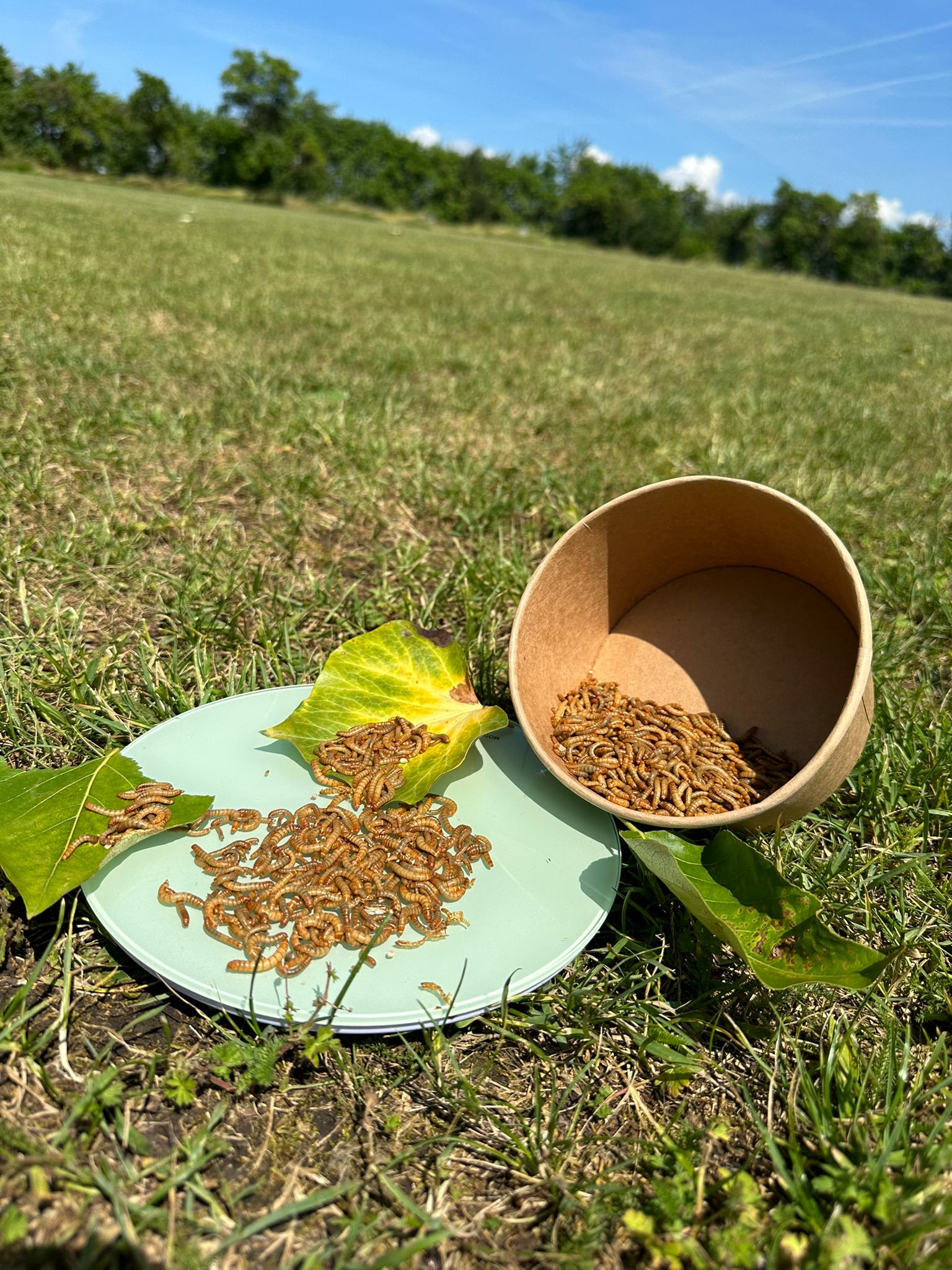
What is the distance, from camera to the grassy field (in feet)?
4.93

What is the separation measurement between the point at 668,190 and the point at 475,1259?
124989 millimetres

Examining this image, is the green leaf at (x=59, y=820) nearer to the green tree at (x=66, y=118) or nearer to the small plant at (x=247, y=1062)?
the small plant at (x=247, y=1062)

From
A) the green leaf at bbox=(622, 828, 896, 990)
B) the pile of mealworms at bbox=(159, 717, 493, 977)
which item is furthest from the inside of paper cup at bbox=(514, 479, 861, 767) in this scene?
the green leaf at bbox=(622, 828, 896, 990)

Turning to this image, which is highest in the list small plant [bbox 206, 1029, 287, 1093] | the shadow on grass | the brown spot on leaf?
the brown spot on leaf

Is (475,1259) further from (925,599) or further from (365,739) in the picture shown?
(925,599)

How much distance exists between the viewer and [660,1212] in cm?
152

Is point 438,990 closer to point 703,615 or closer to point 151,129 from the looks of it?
point 703,615

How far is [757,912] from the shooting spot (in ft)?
6.44

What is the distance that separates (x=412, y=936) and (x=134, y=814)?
0.81 metres

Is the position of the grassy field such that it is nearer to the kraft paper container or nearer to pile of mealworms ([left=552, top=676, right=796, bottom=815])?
pile of mealworms ([left=552, top=676, right=796, bottom=815])

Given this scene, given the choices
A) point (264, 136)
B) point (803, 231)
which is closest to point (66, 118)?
point (264, 136)

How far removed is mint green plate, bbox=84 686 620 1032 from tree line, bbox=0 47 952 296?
275ft

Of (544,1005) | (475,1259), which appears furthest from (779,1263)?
(544,1005)

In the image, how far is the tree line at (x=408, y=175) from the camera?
268 ft
